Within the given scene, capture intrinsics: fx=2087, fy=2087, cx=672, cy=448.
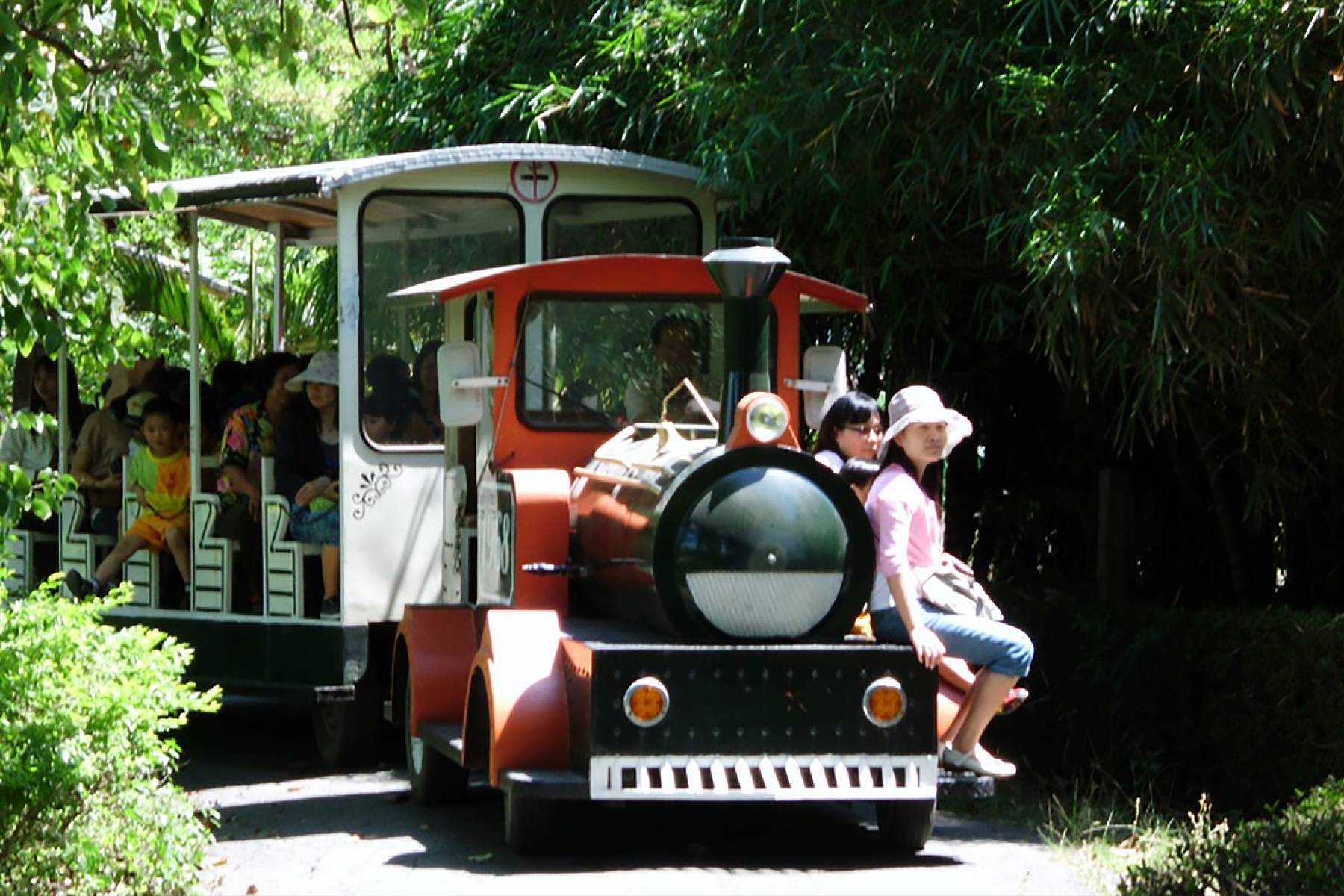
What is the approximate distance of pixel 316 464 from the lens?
34.8 feet

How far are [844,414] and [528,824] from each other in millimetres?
2109

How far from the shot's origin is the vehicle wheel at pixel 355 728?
1031cm

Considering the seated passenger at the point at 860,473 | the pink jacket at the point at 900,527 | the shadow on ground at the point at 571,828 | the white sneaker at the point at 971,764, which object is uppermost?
the seated passenger at the point at 860,473

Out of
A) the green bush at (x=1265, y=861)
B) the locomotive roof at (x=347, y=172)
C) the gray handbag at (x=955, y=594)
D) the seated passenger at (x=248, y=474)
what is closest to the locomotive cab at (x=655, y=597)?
the gray handbag at (x=955, y=594)

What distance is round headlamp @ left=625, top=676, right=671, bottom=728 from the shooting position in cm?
720

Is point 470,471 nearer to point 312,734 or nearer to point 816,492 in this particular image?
point 816,492

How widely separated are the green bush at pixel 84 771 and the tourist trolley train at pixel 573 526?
122 centimetres

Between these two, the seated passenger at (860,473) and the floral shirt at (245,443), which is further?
the floral shirt at (245,443)

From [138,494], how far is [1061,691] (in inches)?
202

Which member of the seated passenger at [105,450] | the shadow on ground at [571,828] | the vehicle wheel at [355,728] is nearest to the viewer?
the shadow on ground at [571,828]

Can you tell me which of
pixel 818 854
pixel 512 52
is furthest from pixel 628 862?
pixel 512 52

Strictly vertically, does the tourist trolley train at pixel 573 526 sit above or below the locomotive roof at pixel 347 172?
below

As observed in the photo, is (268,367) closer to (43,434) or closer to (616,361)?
(43,434)

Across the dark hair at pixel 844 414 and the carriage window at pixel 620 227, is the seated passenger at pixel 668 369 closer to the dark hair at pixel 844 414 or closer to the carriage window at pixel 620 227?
the dark hair at pixel 844 414
